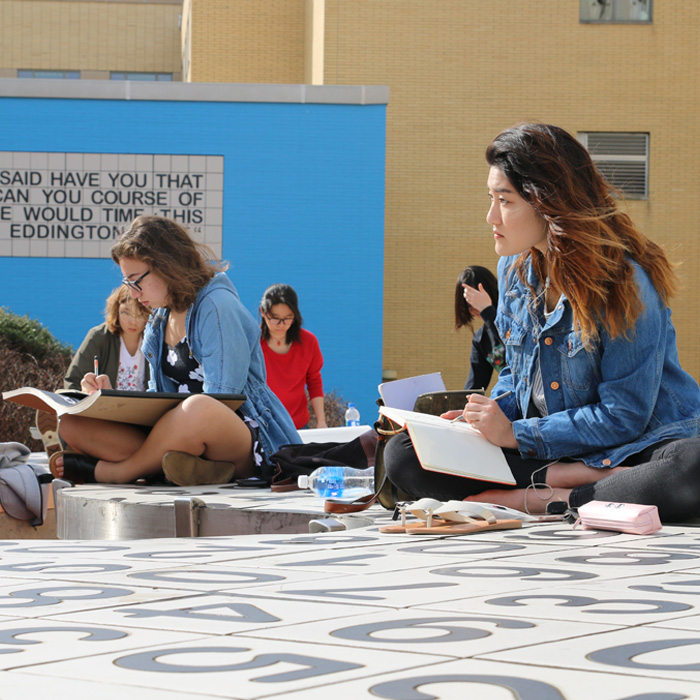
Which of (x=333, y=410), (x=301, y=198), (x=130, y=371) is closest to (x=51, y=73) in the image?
(x=301, y=198)

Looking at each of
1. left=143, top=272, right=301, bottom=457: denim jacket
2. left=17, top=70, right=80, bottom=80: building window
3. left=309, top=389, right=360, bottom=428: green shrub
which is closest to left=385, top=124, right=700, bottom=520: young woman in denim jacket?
left=143, top=272, right=301, bottom=457: denim jacket

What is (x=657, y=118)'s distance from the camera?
62.3ft

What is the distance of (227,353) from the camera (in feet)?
17.4

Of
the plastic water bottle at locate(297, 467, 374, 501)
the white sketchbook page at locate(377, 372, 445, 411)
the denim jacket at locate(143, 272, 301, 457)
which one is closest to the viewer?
the white sketchbook page at locate(377, 372, 445, 411)

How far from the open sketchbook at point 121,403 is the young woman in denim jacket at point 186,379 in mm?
63

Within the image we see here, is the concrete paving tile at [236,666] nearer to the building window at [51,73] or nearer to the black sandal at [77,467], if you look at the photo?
the black sandal at [77,467]

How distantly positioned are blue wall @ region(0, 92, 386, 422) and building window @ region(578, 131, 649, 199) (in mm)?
5081

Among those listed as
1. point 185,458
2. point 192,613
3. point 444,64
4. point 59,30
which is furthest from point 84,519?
point 59,30

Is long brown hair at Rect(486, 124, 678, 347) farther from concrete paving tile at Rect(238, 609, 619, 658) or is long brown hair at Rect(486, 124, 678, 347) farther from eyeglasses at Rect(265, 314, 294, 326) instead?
eyeglasses at Rect(265, 314, 294, 326)

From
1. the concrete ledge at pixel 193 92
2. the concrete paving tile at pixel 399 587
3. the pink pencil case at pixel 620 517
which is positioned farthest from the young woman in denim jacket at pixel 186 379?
the concrete ledge at pixel 193 92

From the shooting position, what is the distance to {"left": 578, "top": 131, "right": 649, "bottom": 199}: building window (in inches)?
752

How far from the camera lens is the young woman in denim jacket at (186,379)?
16.9 feet

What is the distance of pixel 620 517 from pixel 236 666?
2.05 meters

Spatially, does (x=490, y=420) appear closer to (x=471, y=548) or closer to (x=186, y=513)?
(x=471, y=548)
